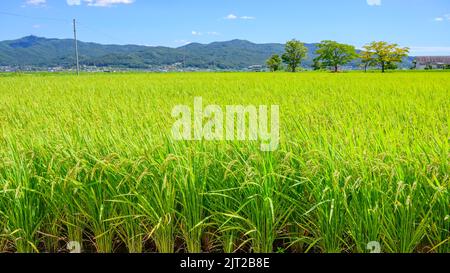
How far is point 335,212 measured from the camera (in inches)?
102

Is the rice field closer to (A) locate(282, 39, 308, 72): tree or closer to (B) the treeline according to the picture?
(B) the treeline

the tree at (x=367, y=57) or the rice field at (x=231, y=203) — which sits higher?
the tree at (x=367, y=57)

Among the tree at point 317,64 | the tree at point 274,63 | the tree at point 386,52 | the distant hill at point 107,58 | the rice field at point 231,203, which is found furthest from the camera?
the distant hill at point 107,58

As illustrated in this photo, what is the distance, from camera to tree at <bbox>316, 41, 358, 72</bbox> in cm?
8075

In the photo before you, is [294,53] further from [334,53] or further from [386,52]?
[386,52]

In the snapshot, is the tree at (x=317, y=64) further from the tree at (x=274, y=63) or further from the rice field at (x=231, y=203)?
the rice field at (x=231, y=203)

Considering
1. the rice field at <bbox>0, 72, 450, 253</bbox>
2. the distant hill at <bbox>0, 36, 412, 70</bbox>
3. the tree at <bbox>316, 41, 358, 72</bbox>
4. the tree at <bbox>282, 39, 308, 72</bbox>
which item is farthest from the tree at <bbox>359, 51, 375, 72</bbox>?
the rice field at <bbox>0, 72, 450, 253</bbox>

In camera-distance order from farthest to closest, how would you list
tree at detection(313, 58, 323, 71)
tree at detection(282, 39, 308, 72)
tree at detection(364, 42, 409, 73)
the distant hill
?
the distant hill < tree at detection(282, 39, 308, 72) < tree at detection(313, 58, 323, 71) < tree at detection(364, 42, 409, 73)

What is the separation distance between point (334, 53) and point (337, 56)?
0.86 m

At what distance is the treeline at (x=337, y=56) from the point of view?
64.4m

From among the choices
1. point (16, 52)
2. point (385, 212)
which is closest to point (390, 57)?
point (385, 212)

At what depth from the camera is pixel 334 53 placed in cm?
8231

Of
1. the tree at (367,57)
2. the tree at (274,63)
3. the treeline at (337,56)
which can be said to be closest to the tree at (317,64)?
the treeline at (337,56)
